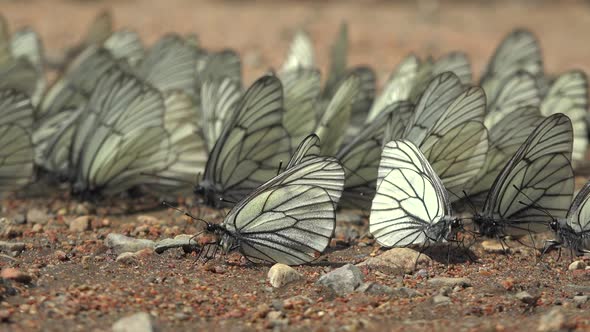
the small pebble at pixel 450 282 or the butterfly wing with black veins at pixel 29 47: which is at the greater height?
the butterfly wing with black veins at pixel 29 47

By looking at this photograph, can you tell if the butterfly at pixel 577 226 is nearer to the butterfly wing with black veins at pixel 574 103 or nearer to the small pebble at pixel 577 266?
the small pebble at pixel 577 266

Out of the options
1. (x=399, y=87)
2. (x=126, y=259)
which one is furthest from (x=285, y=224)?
(x=399, y=87)

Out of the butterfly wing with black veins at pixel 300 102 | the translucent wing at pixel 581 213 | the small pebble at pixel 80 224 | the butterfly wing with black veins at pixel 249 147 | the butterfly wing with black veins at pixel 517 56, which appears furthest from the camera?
the butterfly wing with black veins at pixel 517 56

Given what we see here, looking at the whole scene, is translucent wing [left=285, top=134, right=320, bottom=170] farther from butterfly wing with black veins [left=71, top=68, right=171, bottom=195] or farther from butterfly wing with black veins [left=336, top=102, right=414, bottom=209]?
butterfly wing with black veins [left=71, top=68, right=171, bottom=195]

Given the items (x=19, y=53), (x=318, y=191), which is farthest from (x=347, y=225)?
(x=19, y=53)

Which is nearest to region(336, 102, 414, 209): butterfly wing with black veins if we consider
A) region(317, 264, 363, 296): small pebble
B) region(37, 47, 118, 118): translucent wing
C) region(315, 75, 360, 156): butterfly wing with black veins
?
region(315, 75, 360, 156): butterfly wing with black veins

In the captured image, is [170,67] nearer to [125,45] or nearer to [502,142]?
[125,45]

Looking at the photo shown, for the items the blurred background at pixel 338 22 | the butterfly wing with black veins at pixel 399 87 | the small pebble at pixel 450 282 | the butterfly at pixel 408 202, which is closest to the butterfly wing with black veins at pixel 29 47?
the blurred background at pixel 338 22

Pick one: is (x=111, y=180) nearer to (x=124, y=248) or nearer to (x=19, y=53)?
(x=124, y=248)
